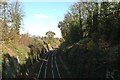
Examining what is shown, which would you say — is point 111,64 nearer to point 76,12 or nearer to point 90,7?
point 90,7

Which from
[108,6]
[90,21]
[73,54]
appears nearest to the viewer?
[108,6]

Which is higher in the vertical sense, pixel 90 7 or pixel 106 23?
pixel 90 7

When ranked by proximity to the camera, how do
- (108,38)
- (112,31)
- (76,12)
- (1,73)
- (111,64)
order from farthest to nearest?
(76,12)
(108,38)
(112,31)
(1,73)
(111,64)

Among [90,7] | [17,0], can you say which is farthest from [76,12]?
[17,0]

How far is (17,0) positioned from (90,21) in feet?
51.2

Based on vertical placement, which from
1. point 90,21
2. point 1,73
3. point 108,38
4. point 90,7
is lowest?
point 1,73

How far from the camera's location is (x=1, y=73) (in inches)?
917

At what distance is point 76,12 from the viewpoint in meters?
59.7

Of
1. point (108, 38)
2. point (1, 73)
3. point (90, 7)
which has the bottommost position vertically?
point (1, 73)

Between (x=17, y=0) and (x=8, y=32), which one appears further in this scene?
(x=17, y=0)

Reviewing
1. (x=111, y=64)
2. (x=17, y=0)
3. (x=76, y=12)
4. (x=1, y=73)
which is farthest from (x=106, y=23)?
(x=76, y=12)

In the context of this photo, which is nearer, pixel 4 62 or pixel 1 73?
pixel 1 73

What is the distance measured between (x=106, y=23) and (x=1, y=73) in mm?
14557

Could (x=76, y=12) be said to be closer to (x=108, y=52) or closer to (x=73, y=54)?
(x=73, y=54)
